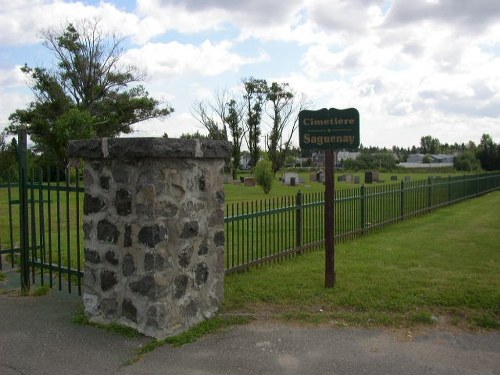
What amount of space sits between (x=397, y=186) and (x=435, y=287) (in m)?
6.89

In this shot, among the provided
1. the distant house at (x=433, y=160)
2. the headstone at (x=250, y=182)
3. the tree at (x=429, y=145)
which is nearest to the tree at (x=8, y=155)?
the headstone at (x=250, y=182)

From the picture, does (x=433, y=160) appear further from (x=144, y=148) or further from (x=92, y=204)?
(x=144, y=148)

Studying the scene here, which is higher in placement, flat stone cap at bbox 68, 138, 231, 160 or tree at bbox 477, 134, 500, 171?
tree at bbox 477, 134, 500, 171

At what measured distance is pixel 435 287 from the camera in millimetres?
5543

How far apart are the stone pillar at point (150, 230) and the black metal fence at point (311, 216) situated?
1.57 meters

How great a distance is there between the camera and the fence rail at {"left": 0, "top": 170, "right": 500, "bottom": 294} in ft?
17.5

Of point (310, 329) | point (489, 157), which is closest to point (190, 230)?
point (310, 329)

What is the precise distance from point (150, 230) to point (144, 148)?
0.68m


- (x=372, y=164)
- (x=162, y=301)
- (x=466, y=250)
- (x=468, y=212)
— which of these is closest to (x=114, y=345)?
(x=162, y=301)

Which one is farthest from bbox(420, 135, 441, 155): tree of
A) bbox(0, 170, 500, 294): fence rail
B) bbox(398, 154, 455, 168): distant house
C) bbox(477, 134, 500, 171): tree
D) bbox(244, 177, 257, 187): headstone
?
bbox(0, 170, 500, 294): fence rail

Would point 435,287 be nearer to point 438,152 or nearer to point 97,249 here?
point 97,249

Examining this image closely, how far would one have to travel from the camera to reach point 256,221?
709cm

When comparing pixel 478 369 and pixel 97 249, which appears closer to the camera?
pixel 478 369

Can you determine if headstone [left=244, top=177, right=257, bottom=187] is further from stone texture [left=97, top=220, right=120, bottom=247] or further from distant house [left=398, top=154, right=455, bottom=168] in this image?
distant house [left=398, top=154, right=455, bottom=168]
